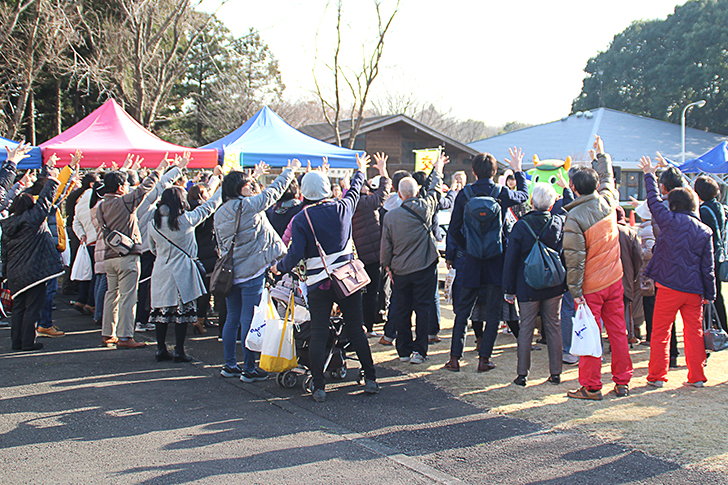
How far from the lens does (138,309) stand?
7781 mm

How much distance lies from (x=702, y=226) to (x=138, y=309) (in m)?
6.74

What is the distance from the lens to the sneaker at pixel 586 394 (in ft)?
16.1

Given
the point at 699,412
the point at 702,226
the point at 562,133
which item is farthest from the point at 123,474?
the point at 562,133

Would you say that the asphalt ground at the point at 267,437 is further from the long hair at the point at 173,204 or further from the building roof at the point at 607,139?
the building roof at the point at 607,139

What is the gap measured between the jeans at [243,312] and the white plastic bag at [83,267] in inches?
144

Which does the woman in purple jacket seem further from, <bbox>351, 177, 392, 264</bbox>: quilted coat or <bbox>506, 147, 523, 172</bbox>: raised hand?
<bbox>351, 177, 392, 264</bbox>: quilted coat

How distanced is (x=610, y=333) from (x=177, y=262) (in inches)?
167

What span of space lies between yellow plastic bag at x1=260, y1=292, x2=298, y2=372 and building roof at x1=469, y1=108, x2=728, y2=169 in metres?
26.6

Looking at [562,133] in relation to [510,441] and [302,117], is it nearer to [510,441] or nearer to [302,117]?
[302,117]

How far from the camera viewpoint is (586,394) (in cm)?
494

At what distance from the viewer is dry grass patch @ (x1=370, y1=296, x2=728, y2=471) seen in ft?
13.3

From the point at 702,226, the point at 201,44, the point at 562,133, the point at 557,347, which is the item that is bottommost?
the point at 557,347

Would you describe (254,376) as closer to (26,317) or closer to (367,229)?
(367,229)

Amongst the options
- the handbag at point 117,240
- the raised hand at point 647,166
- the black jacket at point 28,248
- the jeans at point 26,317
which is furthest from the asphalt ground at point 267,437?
the raised hand at point 647,166
